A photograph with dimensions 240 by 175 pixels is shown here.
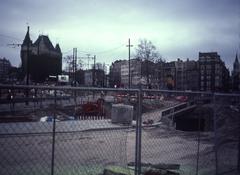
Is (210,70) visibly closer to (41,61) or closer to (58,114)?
(41,61)

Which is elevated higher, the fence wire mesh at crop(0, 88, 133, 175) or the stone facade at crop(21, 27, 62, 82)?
the stone facade at crop(21, 27, 62, 82)

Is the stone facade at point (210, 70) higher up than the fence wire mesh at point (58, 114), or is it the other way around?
the stone facade at point (210, 70)

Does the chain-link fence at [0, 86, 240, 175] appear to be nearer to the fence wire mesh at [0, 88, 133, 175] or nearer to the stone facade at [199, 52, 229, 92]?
the fence wire mesh at [0, 88, 133, 175]

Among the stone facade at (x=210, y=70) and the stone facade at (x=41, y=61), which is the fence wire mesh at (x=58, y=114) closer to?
the stone facade at (x=41, y=61)

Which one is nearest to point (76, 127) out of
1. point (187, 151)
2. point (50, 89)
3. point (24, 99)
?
point (50, 89)

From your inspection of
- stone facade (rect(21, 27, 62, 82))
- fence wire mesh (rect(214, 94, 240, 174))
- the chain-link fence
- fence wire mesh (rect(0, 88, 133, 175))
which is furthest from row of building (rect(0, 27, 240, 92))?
fence wire mesh (rect(0, 88, 133, 175))

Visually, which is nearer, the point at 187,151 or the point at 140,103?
the point at 140,103

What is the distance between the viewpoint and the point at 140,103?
14.9 ft

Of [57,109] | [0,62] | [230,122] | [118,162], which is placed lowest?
[118,162]

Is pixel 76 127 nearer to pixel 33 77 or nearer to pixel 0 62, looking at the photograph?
pixel 33 77

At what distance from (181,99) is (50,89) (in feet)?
10.3

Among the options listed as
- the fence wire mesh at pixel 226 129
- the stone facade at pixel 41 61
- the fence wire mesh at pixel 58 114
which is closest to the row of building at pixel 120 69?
the stone facade at pixel 41 61

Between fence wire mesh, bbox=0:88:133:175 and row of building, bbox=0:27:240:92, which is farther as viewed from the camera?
row of building, bbox=0:27:240:92

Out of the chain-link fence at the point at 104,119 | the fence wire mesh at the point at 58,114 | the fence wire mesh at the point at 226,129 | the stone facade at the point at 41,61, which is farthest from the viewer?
the stone facade at the point at 41,61
